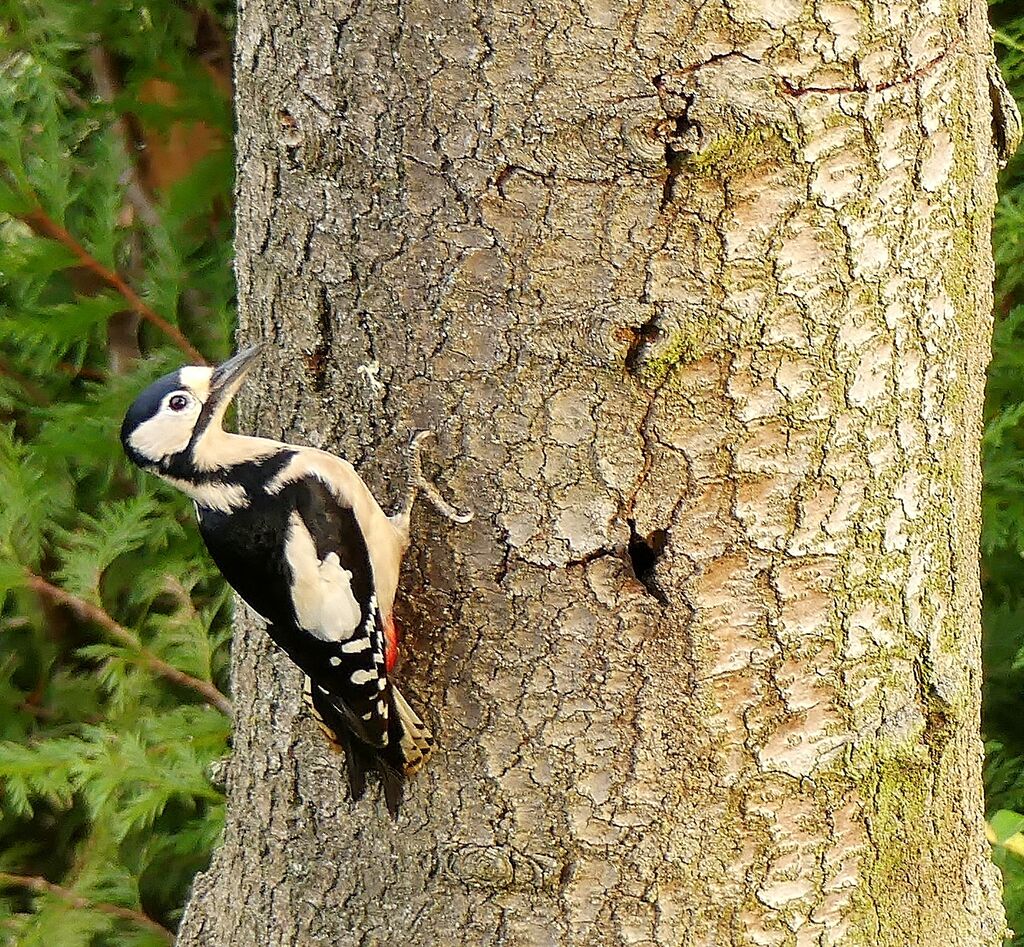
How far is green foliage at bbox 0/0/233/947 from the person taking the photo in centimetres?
267

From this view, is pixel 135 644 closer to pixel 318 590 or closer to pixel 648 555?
pixel 318 590

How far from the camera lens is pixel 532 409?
60.3 inches

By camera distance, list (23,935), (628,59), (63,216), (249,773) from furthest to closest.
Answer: (23,935) → (63,216) → (249,773) → (628,59)

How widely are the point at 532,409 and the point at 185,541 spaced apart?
1659 millimetres

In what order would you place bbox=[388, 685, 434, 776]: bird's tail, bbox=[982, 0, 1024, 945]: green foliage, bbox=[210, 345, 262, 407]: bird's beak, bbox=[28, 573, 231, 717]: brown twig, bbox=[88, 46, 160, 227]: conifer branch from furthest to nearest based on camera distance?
bbox=[88, 46, 160, 227]: conifer branch → bbox=[28, 573, 231, 717]: brown twig → bbox=[982, 0, 1024, 945]: green foliage → bbox=[210, 345, 262, 407]: bird's beak → bbox=[388, 685, 434, 776]: bird's tail

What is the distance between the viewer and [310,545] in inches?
70.9

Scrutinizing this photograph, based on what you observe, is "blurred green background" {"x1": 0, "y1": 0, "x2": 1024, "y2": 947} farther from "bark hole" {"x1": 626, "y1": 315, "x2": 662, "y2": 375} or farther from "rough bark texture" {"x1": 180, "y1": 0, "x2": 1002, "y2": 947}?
"bark hole" {"x1": 626, "y1": 315, "x2": 662, "y2": 375}

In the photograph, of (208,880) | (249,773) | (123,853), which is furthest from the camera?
(123,853)

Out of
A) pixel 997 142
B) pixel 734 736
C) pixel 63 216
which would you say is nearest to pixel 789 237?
pixel 997 142

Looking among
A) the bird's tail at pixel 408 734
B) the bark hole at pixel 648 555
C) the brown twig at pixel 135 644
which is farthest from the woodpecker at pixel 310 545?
the brown twig at pixel 135 644

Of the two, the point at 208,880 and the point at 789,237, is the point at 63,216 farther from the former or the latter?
the point at 789,237

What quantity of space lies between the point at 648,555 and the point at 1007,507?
157 centimetres

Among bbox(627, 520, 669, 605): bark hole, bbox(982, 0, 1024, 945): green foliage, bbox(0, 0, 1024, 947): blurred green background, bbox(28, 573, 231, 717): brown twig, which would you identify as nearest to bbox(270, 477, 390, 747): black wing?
bbox(627, 520, 669, 605): bark hole

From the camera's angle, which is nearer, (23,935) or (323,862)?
(323,862)
